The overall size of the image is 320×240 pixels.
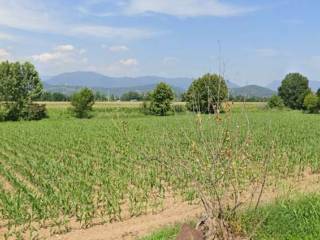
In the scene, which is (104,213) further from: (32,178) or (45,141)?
(45,141)

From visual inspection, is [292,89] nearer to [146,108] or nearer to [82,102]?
[146,108]

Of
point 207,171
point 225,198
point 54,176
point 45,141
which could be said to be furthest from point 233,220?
point 45,141

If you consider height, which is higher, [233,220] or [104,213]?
[233,220]

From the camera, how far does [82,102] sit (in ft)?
217

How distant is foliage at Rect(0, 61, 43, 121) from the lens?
63.5 meters

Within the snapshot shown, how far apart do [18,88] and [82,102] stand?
9630 mm

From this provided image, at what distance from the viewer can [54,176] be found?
1691cm

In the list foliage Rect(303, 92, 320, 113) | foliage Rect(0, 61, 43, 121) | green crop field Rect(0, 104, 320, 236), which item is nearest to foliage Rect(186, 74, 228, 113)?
green crop field Rect(0, 104, 320, 236)

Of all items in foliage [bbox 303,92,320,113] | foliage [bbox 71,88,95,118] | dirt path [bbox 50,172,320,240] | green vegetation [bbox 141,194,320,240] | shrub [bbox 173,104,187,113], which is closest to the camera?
green vegetation [bbox 141,194,320,240]

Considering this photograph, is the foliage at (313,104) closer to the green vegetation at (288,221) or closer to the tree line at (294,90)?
the tree line at (294,90)

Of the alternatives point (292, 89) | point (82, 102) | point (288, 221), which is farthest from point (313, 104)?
point (288, 221)

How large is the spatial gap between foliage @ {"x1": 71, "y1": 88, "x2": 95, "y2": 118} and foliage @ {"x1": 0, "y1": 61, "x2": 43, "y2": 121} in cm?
625

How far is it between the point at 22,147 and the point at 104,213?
17546 millimetres

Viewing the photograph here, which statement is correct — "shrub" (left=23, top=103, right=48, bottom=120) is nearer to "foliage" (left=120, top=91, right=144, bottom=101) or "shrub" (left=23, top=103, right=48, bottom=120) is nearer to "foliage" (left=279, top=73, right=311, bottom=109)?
"foliage" (left=120, top=91, right=144, bottom=101)
